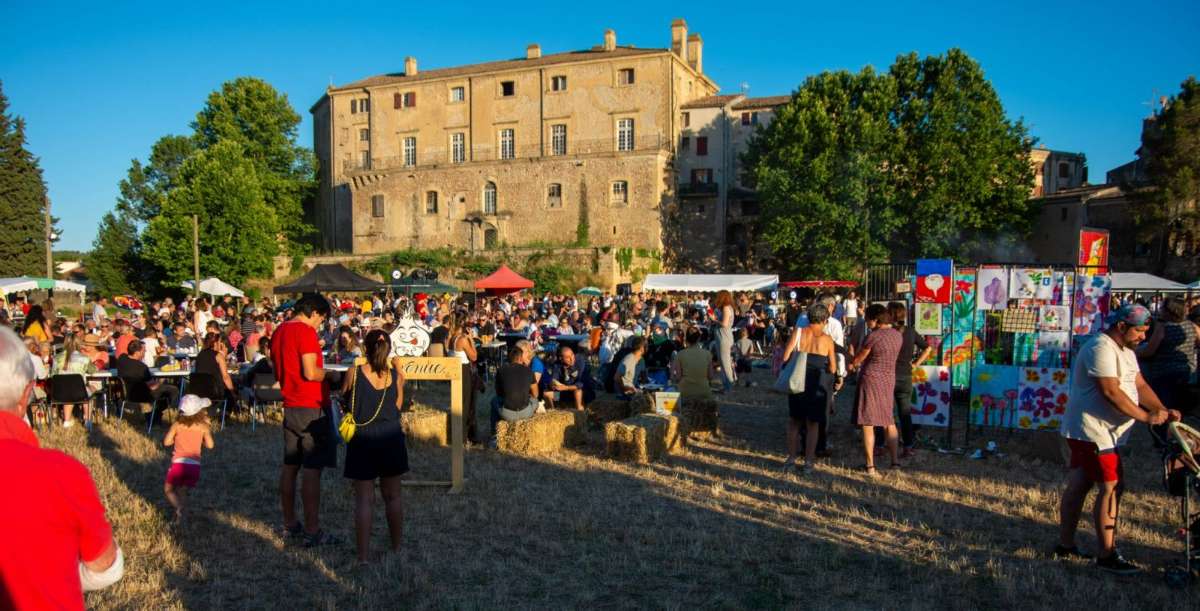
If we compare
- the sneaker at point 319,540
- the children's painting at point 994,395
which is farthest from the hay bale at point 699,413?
the sneaker at point 319,540

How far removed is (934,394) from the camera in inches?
339

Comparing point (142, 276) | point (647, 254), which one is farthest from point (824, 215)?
point (142, 276)

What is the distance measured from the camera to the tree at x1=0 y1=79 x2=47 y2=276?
1554 inches

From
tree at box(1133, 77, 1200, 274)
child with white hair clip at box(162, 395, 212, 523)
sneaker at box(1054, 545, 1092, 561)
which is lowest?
sneaker at box(1054, 545, 1092, 561)

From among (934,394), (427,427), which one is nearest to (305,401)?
(427,427)

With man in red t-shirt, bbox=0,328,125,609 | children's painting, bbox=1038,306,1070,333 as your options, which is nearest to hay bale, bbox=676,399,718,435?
children's painting, bbox=1038,306,1070,333

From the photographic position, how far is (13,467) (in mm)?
1876

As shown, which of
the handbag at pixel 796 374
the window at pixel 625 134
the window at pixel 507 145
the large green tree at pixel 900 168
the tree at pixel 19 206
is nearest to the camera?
the handbag at pixel 796 374

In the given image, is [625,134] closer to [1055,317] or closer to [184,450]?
[1055,317]

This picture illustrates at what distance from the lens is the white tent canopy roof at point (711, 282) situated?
1160 inches

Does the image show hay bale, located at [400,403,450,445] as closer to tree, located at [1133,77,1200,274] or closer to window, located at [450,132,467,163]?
tree, located at [1133,77,1200,274]

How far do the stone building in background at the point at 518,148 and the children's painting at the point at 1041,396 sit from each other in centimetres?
3466

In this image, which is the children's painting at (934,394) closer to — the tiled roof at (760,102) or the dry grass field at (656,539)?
the dry grass field at (656,539)

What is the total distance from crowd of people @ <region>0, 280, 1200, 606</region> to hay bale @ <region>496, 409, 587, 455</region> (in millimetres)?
257
